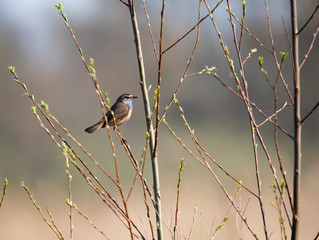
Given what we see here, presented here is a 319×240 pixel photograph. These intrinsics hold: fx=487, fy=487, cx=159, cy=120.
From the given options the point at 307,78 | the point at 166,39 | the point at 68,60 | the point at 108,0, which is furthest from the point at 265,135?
the point at 108,0

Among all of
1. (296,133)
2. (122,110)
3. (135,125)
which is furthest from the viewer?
(135,125)

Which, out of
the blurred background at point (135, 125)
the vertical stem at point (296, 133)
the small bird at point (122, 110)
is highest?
the blurred background at point (135, 125)

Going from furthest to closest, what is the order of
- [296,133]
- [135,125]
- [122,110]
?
1. [135,125]
2. [122,110]
3. [296,133]

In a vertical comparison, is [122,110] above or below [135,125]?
below

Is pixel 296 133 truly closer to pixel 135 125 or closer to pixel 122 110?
pixel 122 110

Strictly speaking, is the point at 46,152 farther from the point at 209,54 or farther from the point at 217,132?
the point at 209,54

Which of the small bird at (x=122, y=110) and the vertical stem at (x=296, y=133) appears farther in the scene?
the small bird at (x=122, y=110)

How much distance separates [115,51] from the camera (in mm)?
25484

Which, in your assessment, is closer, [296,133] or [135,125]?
[296,133]

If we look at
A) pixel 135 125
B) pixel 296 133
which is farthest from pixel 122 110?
pixel 135 125

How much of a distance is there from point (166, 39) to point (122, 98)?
2163 cm

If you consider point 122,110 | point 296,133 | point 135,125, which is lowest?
point 296,133

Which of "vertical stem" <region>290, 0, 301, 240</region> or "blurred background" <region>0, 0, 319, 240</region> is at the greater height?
"blurred background" <region>0, 0, 319, 240</region>

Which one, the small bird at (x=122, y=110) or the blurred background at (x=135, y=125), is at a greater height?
the blurred background at (x=135, y=125)
